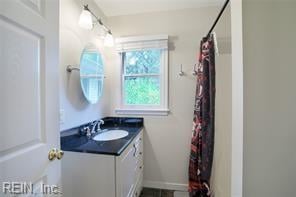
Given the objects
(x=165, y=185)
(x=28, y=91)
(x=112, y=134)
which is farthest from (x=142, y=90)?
(x=28, y=91)

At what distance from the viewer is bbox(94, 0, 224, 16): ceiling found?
2.12 meters

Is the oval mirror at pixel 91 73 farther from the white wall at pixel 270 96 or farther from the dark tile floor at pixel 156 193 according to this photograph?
the white wall at pixel 270 96

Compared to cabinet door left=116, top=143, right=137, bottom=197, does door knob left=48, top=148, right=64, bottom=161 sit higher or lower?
higher

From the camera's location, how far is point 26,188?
77 cm

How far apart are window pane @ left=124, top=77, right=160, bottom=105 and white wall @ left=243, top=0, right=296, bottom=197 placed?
1.56m

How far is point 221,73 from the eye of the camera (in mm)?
1354

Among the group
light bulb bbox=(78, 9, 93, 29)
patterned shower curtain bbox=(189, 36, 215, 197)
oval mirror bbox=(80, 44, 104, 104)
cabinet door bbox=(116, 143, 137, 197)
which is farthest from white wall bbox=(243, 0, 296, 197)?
oval mirror bbox=(80, 44, 104, 104)

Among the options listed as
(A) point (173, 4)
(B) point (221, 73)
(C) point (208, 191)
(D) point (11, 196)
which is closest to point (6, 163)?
(D) point (11, 196)

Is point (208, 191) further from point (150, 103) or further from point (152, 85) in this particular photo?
point (152, 85)

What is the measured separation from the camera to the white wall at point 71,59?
1.55 meters

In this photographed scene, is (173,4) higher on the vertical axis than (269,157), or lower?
higher

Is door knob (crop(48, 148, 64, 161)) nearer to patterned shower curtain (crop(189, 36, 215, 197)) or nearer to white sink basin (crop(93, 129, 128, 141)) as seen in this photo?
white sink basin (crop(93, 129, 128, 141))

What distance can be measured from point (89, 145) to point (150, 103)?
3.84 ft

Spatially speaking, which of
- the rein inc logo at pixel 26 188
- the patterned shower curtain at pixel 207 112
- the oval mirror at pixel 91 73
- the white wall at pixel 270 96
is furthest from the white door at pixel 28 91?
the patterned shower curtain at pixel 207 112
